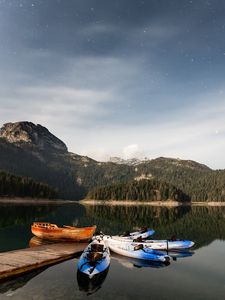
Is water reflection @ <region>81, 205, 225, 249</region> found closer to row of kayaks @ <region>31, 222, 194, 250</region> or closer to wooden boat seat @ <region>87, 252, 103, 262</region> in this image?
row of kayaks @ <region>31, 222, 194, 250</region>

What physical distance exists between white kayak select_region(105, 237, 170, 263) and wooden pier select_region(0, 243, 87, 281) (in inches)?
186

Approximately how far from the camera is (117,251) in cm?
4359

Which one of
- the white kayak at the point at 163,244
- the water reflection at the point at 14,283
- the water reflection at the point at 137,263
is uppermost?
the white kayak at the point at 163,244

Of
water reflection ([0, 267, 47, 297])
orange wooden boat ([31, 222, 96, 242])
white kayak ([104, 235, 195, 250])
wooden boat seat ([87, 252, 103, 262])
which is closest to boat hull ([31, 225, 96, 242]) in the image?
orange wooden boat ([31, 222, 96, 242])

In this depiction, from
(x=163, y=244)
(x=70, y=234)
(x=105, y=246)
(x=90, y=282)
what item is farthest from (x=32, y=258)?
(x=163, y=244)

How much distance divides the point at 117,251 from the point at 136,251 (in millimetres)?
4328

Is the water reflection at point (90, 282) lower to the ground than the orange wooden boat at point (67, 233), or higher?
lower

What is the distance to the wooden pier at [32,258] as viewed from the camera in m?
29.8

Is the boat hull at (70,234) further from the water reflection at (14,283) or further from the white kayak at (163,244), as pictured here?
the water reflection at (14,283)

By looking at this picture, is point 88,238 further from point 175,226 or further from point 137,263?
point 175,226

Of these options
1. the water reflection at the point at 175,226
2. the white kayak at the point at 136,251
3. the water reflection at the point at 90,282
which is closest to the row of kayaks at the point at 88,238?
the white kayak at the point at 136,251

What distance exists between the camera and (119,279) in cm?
3098

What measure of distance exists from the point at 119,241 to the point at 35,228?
18.6 m

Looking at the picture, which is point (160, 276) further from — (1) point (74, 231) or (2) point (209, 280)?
(1) point (74, 231)
